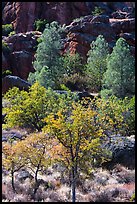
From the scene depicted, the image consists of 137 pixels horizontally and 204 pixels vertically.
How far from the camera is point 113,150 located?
2288 cm

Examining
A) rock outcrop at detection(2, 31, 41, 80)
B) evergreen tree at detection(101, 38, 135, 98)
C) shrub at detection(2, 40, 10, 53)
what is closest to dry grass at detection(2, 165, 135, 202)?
evergreen tree at detection(101, 38, 135, 98)

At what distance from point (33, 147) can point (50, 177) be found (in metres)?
3.46

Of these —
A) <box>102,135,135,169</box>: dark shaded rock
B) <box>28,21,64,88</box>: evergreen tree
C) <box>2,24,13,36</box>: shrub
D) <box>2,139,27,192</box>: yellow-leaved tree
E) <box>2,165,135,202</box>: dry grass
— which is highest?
<box>2,24,13,36</box>: shrub

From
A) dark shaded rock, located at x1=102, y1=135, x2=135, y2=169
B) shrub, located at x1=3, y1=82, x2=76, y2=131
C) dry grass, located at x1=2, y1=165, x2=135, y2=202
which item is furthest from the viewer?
shrub, located at x1=3, y1=82, x2=76, y2=131

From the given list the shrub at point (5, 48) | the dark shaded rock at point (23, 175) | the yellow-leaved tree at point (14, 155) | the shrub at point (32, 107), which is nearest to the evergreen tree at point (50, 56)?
the shrub at point (5, 48)

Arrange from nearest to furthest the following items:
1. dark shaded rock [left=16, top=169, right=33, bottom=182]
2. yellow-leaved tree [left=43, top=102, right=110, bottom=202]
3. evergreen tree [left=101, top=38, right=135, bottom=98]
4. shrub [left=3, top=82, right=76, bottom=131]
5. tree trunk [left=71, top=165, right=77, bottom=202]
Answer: yellow-leaved tree [left=43, top=102, right=110, bottom=202]
tree trunk [left=71, top=165, right=77, bottom=202]
dark shaded rock [left=16, top=169, right=33, bottom=182]
shrub [left=3, top=82, right=76, bottom=131]
evergreen tree [left=101, top=38, right=135, bottom=98]

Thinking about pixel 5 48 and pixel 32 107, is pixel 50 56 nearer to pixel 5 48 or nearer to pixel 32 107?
pixel 5 48

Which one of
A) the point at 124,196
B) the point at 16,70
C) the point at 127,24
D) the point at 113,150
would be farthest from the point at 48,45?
the point at 124,196

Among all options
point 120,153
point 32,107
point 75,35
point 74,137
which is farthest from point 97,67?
point 74,137

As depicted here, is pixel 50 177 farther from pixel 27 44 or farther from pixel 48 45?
pixel 27 44

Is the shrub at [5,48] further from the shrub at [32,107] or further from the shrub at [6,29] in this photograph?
the shrub at [32,107]

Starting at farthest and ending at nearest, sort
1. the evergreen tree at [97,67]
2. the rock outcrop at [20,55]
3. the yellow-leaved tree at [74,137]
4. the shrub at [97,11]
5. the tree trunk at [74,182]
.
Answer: the shrub at [97,11], the rock outcrop at [20,55], the evergreen tree at [97,67], the tree trunk at [74,182], the yellow-leaved tree at [74,137]

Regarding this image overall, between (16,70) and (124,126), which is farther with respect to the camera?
(16,70)

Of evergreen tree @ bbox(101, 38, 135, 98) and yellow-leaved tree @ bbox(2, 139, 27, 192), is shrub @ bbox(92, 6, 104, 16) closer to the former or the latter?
evergreen tree @ bbox(101, 38, 135, 98)
